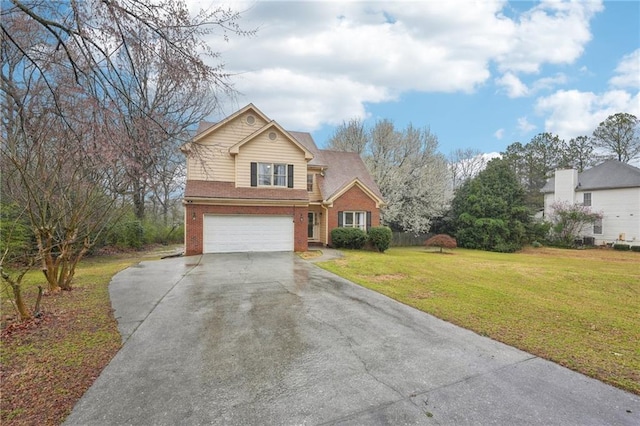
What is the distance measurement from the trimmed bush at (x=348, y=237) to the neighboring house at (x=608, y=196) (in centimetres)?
2380

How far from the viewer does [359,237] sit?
18016 millimetres

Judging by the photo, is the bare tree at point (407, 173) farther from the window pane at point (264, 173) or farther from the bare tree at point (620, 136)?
the bare tree at point (620, 136)

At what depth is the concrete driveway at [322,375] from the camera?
2.94m

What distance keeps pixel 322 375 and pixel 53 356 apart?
3656 mm

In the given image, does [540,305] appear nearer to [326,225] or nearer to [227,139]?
[326,225]

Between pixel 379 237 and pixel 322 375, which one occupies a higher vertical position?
pixel 379 237

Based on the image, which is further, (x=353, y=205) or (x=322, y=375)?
(x=353, y=205)

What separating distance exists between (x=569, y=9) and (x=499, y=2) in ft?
8.06

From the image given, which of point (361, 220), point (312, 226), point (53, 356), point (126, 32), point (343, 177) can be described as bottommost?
point (53, 356)

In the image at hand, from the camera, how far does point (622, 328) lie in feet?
18.2

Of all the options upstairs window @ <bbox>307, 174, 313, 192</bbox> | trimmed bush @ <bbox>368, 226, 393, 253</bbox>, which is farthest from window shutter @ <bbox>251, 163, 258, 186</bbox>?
trimmed bush @ <bbox>368, 226, 393, 253</bbox>

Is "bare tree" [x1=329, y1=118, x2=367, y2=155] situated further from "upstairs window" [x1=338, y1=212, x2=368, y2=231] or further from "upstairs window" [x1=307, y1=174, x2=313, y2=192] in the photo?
"upstairs window" [x1=338, y1=212, x2=368, y2=231]

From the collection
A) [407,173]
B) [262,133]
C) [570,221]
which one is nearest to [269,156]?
[262,133]

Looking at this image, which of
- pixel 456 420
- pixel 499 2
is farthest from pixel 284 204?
pixel 456 420
